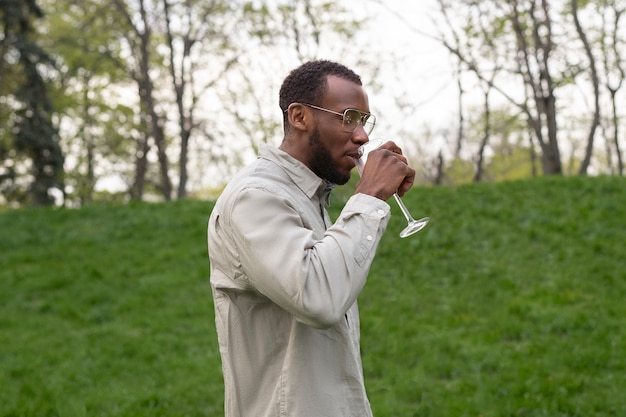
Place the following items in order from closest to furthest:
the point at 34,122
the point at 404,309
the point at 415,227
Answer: the point at 415,227, the point at 404,309, the point at 34,122

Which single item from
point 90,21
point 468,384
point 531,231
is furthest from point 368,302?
point 90,21

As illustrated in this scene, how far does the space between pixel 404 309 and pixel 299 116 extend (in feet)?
21.4

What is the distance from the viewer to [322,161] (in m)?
2.01

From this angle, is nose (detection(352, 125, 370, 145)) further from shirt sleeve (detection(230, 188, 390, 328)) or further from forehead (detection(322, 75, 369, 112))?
shirt sleeve (detection(230, 188, 390, 328))

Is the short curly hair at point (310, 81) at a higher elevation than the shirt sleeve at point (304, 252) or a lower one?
higher

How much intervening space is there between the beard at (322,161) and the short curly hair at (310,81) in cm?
11

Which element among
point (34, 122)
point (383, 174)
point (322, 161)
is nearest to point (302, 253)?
point (383, 174)

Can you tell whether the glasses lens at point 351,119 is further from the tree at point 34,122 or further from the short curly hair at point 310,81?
the tree at point 34,122

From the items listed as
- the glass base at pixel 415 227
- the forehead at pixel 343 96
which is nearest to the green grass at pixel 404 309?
the glass base at pixel 415 227

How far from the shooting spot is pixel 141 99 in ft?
95.1

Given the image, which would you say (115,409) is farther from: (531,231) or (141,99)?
(141,99)

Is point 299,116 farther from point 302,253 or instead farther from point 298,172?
point 302,253

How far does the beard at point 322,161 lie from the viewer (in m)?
2.01

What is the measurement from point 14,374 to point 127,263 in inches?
136
